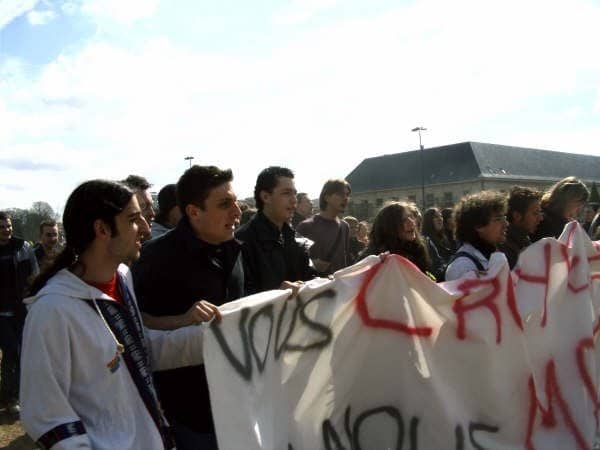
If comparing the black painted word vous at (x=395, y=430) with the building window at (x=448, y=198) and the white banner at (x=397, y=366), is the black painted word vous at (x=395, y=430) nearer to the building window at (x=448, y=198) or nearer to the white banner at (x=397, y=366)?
the white banner at (x=397, y=366)

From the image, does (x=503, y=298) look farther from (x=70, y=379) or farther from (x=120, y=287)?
(x=70, y=379)

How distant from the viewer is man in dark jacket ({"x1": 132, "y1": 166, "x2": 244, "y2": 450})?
258 cm

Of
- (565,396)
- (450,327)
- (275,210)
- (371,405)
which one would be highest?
(275,210)

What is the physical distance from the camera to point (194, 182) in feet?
8.96

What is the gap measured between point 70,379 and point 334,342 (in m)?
1.30

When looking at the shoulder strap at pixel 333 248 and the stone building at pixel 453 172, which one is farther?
the stone building at pixel 453 172

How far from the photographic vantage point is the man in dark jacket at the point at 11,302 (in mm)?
6324

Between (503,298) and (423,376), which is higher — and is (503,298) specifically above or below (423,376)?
above

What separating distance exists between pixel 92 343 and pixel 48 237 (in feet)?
18.8

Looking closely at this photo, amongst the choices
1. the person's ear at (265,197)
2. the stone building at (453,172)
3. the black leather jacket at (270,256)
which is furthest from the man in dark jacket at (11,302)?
the stone building at (453,172)

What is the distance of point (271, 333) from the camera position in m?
2.61

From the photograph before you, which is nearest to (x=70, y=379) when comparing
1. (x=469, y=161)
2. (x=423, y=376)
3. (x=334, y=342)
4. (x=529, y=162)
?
(x=334, y=342)

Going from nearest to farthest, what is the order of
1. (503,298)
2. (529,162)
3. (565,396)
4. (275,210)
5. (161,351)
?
1. (161,351)
2. (503,298)
3. (565,396)
4. (275,210)
5. (529,162)

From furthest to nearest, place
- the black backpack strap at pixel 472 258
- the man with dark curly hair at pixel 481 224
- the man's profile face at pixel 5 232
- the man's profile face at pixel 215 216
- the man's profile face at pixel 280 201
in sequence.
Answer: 1. the man's profile face at pixel 5 232
2. the man's profile face at pixel 280 201
3. the man with dark curly hair at pixel 481 224
4. the black backpack strap at pixel 472 258
5. the man's profile face at pixel 215 216
